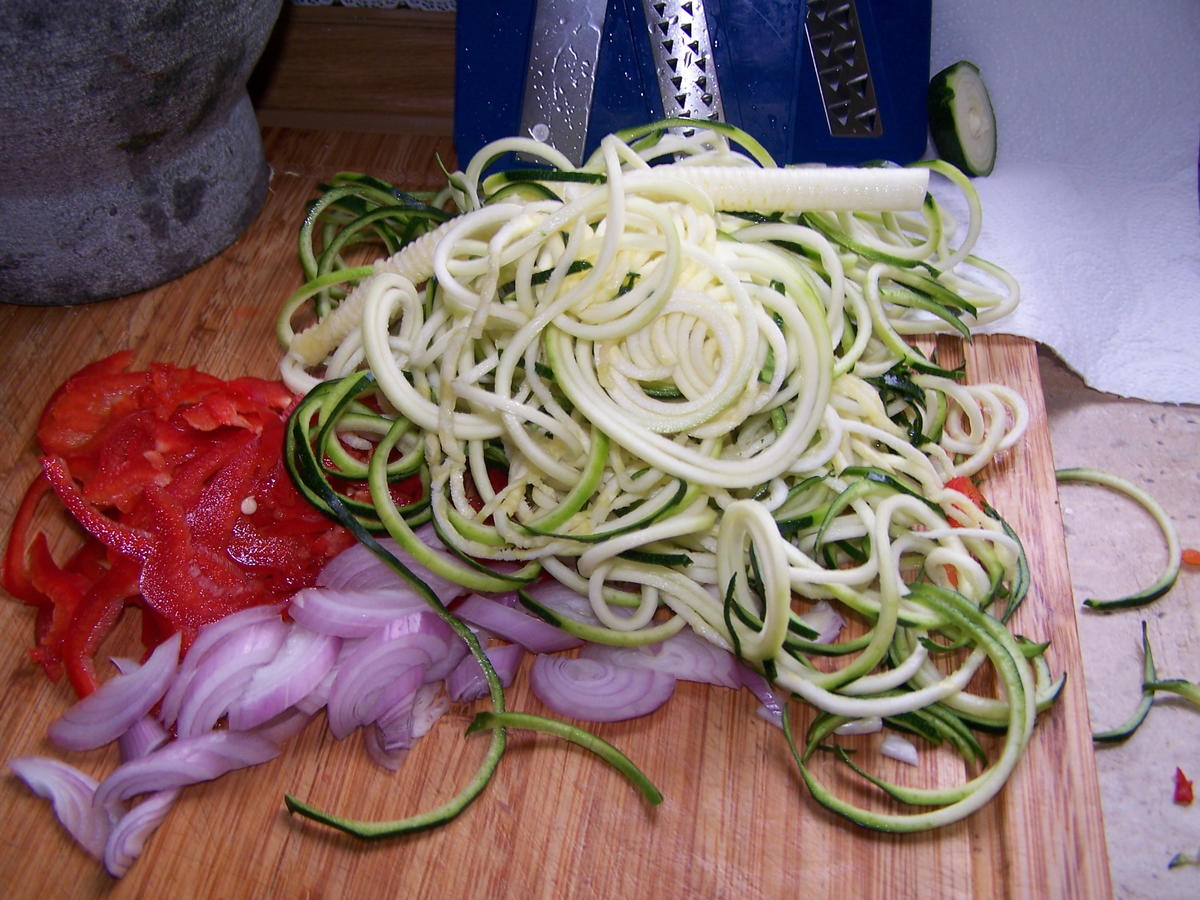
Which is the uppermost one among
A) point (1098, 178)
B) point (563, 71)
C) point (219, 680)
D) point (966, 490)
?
point (563, 71)

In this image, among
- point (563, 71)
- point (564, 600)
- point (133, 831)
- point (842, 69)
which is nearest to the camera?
point (133, 831)

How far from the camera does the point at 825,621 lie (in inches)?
61.6

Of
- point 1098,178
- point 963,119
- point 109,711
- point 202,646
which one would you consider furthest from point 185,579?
point 1098,178

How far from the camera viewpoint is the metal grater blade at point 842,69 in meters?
2.05

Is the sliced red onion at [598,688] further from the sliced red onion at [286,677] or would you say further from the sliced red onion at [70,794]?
the sliced red onion at [70,794]

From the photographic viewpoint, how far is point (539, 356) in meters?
1.61

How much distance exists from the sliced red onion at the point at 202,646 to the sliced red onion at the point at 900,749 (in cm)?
92

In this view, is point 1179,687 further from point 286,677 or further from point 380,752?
point 286,677

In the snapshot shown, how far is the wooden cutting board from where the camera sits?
1344 mm

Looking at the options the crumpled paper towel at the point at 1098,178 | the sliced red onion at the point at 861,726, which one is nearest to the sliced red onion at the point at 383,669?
the sliced red onion at the point at 861,726

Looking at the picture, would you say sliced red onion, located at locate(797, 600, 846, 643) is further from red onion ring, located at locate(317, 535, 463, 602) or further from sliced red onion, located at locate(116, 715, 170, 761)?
sliced red onion, located at locate(116, 715, 170, 761)

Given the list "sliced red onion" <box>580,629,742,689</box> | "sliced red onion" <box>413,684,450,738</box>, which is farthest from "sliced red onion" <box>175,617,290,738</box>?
"sliced red onion" <box>580,629,742,689</box>

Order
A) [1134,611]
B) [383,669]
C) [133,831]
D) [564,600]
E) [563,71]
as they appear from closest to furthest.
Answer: [133,831] < [383,669] < [564,600] < [1134,611] < [563,71]

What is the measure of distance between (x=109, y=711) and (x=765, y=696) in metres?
0.95
